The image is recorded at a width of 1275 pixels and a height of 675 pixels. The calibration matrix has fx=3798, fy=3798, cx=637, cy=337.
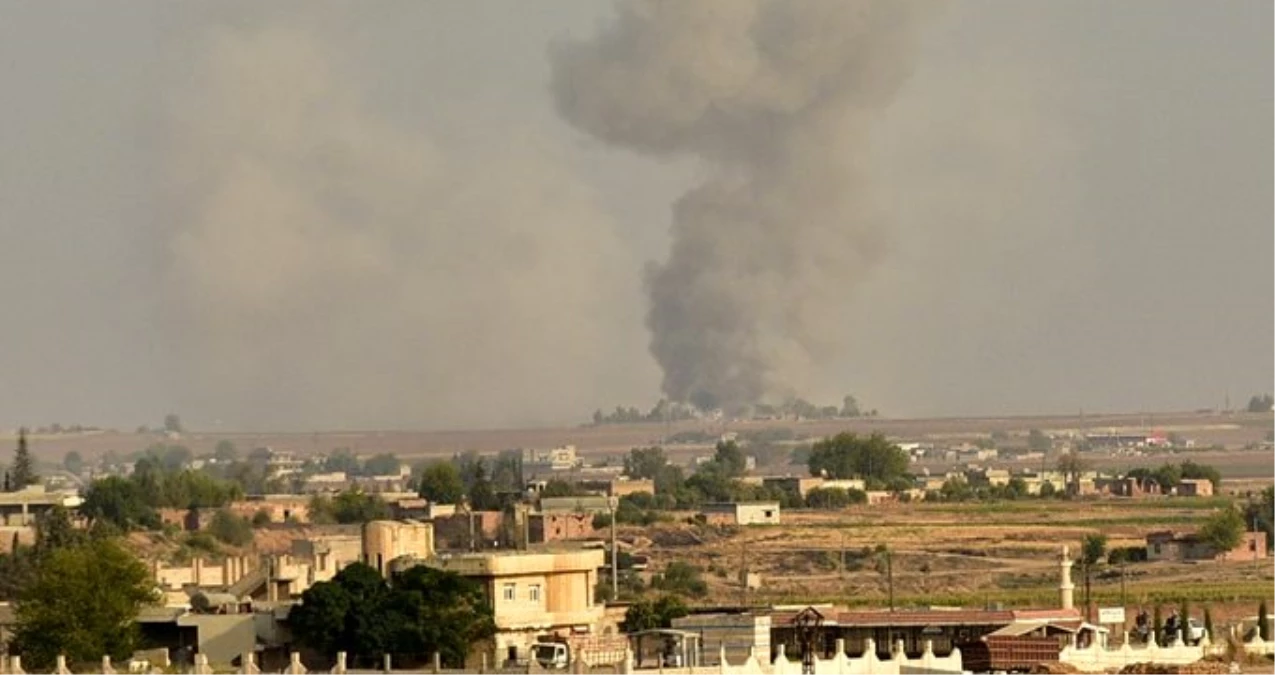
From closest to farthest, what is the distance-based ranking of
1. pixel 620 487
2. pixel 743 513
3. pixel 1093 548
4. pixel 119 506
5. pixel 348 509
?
pixel 1093 548 < pixel 119 506 < pixel 348 509 < pixel 743 513 < pixel 620 487

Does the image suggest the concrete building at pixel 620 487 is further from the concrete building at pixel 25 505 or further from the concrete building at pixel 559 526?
the concrete building at pixel 25 505

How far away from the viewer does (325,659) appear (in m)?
50.5

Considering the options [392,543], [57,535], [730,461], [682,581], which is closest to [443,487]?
[682,581]

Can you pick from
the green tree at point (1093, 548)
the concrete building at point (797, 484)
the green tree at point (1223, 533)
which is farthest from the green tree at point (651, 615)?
the concrete building at point (797, 484)

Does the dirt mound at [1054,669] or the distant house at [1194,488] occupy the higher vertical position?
the distant house at [1194,488]

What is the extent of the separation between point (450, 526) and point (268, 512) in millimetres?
18681

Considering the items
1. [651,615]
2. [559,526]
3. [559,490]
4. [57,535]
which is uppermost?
[559,490]

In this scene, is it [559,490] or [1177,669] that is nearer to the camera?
[1177,669]

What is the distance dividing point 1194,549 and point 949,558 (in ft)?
24.5

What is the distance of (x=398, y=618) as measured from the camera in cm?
5078

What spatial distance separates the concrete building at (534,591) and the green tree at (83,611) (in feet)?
15.1

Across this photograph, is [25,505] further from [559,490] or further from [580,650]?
[580,650]

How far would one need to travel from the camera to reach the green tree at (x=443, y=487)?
122938mm

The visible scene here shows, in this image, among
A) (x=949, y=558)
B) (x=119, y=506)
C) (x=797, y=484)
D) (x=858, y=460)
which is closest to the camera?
(x=949, y=558)
